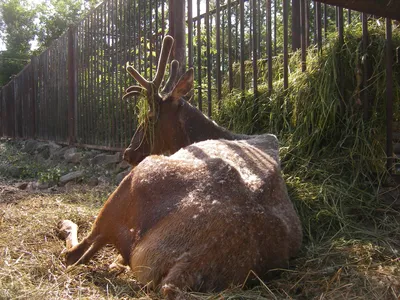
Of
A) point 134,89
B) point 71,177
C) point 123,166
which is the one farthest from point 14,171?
point 134,89

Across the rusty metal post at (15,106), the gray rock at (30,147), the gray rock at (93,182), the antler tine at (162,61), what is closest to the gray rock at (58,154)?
the gray rock at (30,147)

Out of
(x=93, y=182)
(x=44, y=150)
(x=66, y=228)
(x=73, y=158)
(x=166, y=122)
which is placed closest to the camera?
(x=66, y=228)

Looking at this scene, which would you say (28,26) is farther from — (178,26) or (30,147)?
(178,26)

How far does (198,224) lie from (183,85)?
2.96 meters

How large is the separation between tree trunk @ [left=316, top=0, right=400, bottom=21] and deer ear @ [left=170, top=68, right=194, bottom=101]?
9.64 ft

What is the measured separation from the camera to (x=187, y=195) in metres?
2.88

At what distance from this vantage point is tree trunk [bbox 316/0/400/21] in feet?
7.92

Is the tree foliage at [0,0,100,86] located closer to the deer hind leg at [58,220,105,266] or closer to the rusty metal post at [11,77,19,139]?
the rusty metal post at [11,77,19,139]

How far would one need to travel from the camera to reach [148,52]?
827 cm

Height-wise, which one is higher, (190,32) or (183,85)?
(190,32)

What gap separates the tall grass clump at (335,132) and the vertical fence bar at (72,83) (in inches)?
281

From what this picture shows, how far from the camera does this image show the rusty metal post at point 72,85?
1109 centimetres

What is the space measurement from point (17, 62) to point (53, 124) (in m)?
19.1

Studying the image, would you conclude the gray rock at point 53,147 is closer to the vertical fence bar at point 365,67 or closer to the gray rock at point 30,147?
the gray rock at point 30,147
